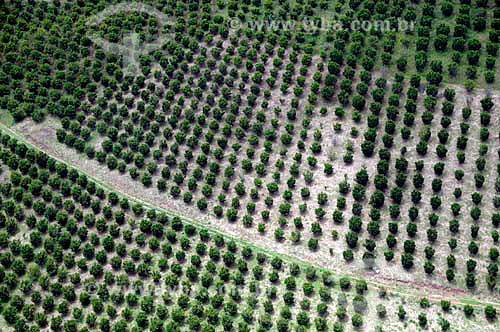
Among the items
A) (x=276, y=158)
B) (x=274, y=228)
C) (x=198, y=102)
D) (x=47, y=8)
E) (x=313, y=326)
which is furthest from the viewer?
(x=47, y=8)

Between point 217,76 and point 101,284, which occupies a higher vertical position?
point 217,76

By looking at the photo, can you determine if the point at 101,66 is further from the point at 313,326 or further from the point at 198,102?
the point at 313,326

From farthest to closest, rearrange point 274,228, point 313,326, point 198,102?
point 198,102 → point 274,228 → point 313,326

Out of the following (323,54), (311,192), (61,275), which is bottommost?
(61,275)

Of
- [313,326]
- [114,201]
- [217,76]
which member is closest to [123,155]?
[114,201]

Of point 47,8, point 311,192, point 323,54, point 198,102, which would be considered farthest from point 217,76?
point 47,8

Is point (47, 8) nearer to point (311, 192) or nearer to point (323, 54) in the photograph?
point (323, 54)

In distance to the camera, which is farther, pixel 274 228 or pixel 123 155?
pixel 123 155
